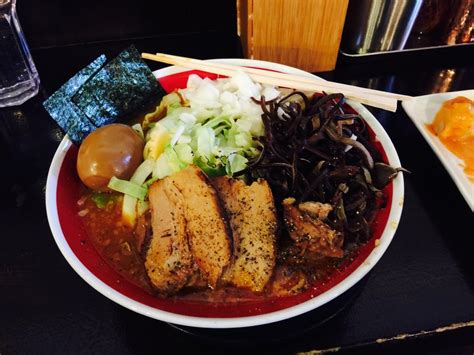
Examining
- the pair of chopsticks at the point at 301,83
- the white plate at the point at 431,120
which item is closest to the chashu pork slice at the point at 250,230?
the pair of chopsticks at the point at 301,83

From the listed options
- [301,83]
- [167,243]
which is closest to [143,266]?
[167,243]

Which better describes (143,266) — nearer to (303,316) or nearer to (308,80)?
(303,316)

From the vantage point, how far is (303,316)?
1327mm

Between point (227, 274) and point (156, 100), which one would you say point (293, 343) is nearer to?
point (227, 274)

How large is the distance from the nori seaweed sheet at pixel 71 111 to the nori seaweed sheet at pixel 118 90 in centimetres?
2

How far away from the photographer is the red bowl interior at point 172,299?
1.19 metres

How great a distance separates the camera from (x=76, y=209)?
5.00 ft

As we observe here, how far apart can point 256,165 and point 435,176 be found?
0.80 metres

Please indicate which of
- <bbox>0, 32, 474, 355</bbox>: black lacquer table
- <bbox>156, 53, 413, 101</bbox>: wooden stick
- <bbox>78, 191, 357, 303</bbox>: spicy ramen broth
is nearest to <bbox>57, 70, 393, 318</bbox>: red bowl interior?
<bbox>78, 191, 357, 303</bbox>: spicy ramen broth

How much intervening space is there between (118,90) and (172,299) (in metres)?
0.93

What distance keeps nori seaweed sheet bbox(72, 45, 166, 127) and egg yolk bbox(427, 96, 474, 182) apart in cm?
123

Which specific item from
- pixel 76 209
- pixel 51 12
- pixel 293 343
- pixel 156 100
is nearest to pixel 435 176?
pixel 293 343

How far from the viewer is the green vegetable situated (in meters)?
1.50

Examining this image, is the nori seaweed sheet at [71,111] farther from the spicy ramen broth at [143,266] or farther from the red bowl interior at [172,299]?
the spicy ramen broth at [143,266]
